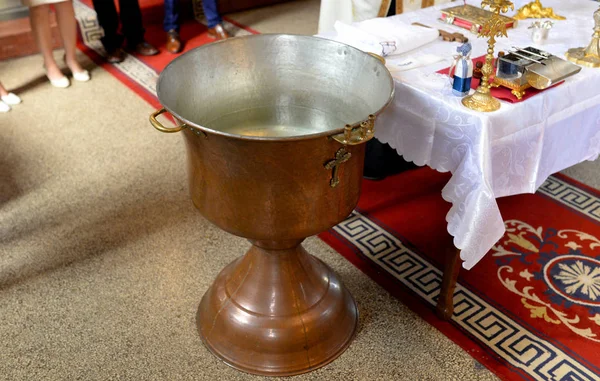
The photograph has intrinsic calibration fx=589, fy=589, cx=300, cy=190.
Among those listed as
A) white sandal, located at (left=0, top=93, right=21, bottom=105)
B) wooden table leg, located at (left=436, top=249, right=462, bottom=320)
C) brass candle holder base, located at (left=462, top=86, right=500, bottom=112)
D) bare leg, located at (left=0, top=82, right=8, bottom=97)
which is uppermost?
brass candle holder base, located at (left=462, top=86, right=500, bottom=112)

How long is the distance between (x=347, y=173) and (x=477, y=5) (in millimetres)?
1452

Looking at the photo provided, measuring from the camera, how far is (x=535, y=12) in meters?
2.47

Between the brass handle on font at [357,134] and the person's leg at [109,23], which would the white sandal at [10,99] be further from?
the brass handle on font at [357,134]

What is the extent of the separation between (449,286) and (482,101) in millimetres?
650

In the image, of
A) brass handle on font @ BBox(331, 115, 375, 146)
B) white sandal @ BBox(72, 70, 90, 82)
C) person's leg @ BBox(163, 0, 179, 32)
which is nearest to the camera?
brass handle on font @ BBox(331, 115, 375, 146)

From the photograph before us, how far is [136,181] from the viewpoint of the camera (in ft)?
9.34

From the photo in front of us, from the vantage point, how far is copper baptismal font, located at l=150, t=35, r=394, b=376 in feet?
5.33

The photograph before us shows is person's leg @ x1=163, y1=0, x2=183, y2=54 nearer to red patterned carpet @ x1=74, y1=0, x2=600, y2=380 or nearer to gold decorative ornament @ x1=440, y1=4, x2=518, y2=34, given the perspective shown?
red patterned carpet @ x1=74, y1=0, x2=600, y2=380

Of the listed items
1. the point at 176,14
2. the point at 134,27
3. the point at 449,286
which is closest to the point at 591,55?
the point at 449,286

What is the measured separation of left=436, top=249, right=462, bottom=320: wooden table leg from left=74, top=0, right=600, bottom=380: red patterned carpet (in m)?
0.04

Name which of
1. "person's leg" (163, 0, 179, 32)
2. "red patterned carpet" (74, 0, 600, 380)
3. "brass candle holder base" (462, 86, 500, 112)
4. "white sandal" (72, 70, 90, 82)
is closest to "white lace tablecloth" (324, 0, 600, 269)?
"brass candle holder base" (462, 86, 500, 112)

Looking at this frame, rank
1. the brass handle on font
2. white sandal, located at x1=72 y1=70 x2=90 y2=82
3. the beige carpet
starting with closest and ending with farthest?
the brass handle on font, the beige carpet, white sandal, located at x1=72 y1=70 x2=90 y2=82

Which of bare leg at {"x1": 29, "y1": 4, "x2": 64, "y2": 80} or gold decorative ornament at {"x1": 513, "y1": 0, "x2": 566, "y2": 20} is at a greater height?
gold decorative ornament at {"x1": 513, "y1": 0, "x2": 566, "y2": 20}

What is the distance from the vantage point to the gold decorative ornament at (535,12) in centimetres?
247
